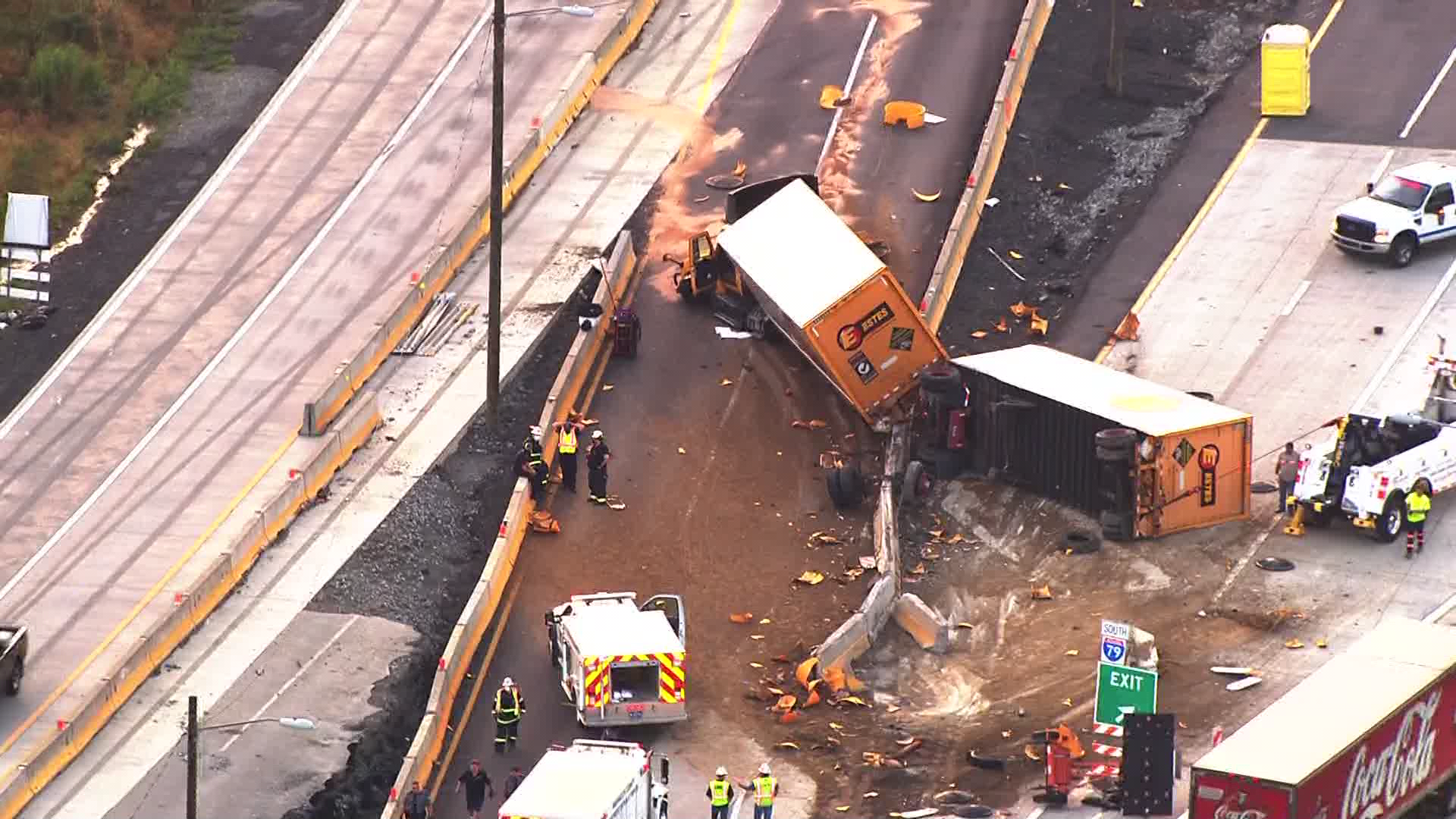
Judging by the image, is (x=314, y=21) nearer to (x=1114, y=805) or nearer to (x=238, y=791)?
(x=238, y=791)

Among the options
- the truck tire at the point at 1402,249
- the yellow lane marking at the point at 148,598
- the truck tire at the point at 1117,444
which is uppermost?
the truck tire at the point at 1402,249

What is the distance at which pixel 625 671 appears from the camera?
42.9m

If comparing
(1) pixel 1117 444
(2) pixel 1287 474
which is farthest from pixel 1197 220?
(1) pixel 1117 444

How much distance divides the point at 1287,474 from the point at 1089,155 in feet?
51.0

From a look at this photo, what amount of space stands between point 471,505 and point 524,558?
9.44ft

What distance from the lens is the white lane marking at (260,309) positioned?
5247cm

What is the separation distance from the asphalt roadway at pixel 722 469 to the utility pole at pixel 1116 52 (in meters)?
2.83

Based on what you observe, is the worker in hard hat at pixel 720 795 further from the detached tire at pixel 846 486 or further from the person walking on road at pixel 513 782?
the detached tire at pixel 846 486

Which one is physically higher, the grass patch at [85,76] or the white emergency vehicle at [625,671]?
the grass patch at [85,76]

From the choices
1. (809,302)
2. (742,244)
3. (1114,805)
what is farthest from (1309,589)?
(742,244)

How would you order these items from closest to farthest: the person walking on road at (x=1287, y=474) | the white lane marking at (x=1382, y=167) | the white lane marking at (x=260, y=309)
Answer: the person walking on road at (x=1287, y=474), the white lane marking at (x=260, y=309), the white lane marking at (x=1382, y=167)

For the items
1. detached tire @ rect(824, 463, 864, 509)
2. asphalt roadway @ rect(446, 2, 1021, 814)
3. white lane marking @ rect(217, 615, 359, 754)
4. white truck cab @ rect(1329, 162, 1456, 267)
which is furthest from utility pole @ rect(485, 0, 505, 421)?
white truck cab @ rect(1329, 162, 1456, 267)

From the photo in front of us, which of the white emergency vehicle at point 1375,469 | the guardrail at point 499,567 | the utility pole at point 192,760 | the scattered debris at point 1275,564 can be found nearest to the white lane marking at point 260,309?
the guardrail at point 499,567

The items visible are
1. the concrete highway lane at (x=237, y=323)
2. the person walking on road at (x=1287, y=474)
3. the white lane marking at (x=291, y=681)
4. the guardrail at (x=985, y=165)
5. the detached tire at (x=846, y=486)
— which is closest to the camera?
the white lane marking at (x=291, y=681)
